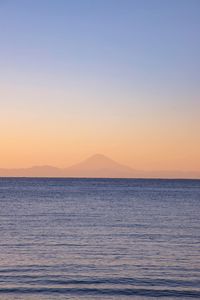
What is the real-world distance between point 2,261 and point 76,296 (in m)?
8.17

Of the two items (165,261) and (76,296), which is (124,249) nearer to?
(165,261)

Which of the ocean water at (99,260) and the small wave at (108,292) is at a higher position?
the ocean water at (99,260)

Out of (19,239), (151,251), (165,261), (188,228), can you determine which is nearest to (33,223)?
(19,239)

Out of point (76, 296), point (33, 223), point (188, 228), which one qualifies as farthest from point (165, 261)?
point (33, 223)

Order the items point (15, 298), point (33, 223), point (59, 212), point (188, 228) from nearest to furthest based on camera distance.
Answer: point (15, 298)
point (188, 228)
point (33, 223)
point (59, 212)

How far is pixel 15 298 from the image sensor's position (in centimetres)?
2095

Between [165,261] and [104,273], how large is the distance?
4.89 m

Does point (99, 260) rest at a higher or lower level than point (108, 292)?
higher

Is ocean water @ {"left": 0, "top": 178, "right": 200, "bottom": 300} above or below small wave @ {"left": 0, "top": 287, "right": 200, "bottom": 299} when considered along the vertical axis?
above

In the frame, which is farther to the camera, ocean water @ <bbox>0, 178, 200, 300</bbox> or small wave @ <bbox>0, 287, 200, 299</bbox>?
ocean water @ <bbox>0, 178, 200, 300</bbox>

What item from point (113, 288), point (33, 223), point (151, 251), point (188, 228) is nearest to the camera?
point (113, 288)

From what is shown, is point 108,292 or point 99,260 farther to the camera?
point 99,260

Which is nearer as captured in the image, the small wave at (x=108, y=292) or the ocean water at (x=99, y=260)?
the small wave at (x=108, y=292)

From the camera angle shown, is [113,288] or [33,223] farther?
[33,223]
